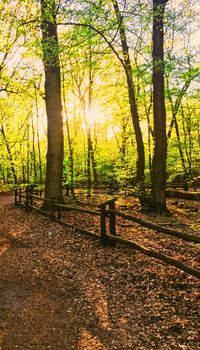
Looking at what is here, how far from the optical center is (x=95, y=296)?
19.2 ft

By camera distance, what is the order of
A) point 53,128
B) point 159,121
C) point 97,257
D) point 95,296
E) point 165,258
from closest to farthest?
point 95,296
point 165,258
point 97,257
point 159,121
point 53,128

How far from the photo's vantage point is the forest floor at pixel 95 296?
4.43 metres

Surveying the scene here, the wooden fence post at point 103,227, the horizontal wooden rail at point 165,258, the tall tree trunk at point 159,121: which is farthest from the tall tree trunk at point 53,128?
the horizontal wooden rail at point 165,258

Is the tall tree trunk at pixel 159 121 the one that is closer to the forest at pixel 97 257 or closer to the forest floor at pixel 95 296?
the forest at pixel 97 257

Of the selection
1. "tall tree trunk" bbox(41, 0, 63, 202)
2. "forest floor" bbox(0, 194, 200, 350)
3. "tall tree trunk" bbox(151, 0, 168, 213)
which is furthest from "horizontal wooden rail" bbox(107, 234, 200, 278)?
"tall tree trunk" bbox(41, 0, 63, 202)

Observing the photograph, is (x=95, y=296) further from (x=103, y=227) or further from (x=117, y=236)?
(x=103, y=227)

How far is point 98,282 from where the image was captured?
6.46m

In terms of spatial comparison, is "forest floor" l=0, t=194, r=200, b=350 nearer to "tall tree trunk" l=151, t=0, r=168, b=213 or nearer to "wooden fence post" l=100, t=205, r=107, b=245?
"wooden fence post" l=100, t=205, r=107, b=245

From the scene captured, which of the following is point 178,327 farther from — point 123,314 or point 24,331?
point 24,331

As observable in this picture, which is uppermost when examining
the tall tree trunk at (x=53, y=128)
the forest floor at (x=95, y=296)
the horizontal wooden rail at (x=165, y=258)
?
the tall tree trunk at (x=53, y=128)

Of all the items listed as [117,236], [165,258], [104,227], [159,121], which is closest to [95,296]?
[165,258]

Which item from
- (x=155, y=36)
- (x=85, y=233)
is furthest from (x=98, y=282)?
(x=155, y=36)

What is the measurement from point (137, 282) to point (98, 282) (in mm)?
881

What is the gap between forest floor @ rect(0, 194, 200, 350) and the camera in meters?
4.43
